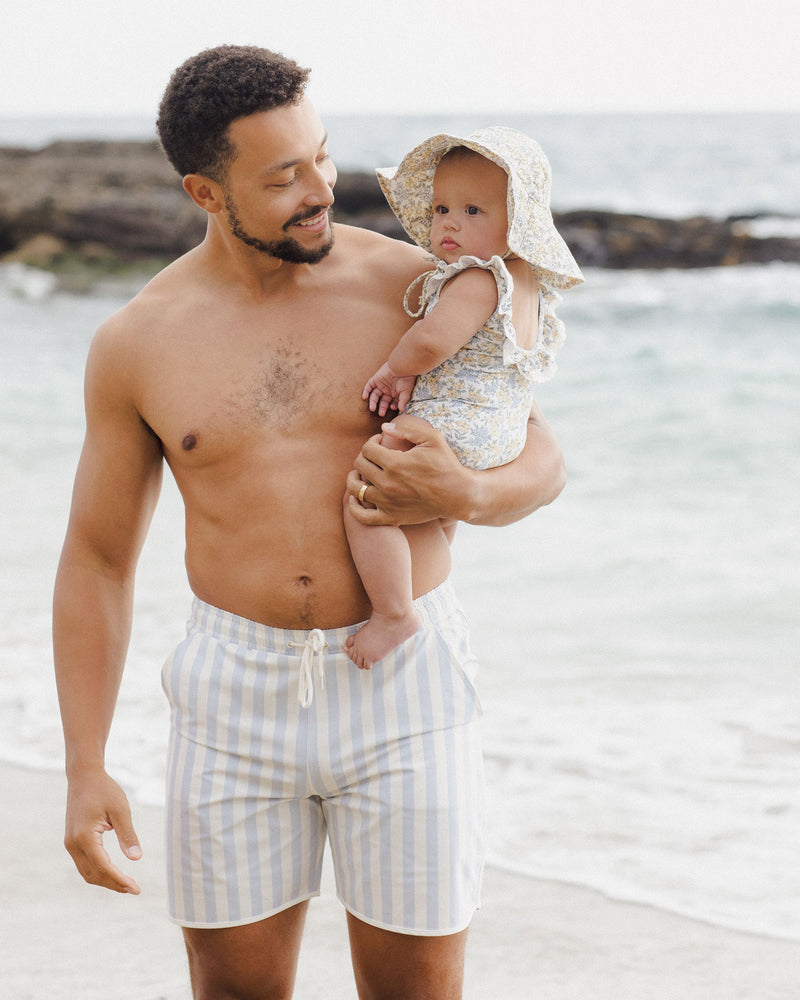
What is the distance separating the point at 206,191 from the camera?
2094 mm

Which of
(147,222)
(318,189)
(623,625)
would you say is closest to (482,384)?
(318,189)

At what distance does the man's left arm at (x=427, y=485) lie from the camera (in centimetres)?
197

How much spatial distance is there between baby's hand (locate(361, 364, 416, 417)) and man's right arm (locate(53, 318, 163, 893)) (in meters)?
0.42

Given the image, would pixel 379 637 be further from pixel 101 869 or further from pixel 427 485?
pixel 101 869

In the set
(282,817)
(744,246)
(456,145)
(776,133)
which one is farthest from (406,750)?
(776,133)

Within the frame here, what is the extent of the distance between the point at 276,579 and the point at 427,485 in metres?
0.32

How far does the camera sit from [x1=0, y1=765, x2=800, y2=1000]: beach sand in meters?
3.06

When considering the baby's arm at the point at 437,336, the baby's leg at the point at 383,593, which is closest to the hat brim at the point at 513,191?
the baby's arm at the point at 437,336

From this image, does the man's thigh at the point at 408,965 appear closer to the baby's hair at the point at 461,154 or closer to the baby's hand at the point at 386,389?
the baby's hand at the point at 386,389

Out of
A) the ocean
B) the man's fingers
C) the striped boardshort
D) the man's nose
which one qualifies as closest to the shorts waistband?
the striped boardshort

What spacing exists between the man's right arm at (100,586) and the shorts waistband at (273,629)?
7.7 inches

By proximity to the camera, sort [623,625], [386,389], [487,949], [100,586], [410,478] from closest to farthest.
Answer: [410,478] < [386,389] < [100,586] < [487,949] < [623,625]

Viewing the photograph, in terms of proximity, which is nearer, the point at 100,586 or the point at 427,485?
the point at 427,485

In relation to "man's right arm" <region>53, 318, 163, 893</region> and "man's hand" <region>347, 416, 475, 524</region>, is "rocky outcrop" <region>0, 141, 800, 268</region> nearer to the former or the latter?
"man's right arm" <region>53, 318, 163, 893</region>
